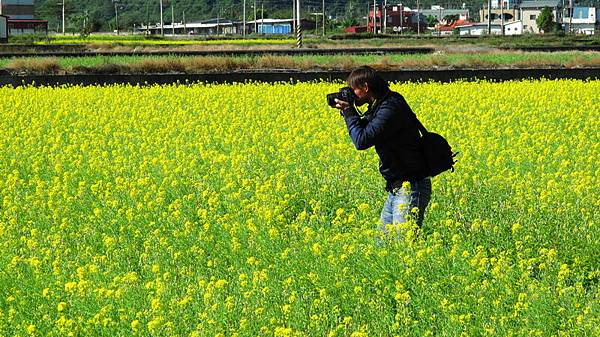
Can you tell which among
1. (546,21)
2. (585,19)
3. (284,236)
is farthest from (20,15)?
(284,236)

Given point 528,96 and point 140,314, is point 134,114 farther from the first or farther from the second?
point 140,314

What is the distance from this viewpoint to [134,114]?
1622 cm

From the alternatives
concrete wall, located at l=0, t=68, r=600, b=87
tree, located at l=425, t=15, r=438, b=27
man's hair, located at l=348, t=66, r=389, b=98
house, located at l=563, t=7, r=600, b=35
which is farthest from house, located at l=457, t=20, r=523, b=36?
man's hair, located at l=348, t=66, r=389, b=98

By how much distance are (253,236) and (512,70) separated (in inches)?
667

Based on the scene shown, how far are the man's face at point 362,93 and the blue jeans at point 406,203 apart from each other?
0.59 m

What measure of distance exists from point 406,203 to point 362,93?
77 centimetres

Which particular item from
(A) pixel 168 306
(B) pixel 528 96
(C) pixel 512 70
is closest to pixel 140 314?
(A) pixel 168 306

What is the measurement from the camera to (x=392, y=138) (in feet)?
23.0

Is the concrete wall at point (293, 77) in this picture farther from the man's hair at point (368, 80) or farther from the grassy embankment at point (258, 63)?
the man's hair at point (368, 80)

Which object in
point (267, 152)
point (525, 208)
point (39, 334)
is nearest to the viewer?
point (39, 334)

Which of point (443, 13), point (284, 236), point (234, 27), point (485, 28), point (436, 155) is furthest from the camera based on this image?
point (443, 13)

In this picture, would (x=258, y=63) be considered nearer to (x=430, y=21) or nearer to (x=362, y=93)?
(x=362, y=93)

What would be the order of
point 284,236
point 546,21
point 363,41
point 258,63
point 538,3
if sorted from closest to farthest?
point 284,236, point 258,63, point 363,41, point 546,21, point 538,3

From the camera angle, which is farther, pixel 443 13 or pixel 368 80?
pixel 443 13
